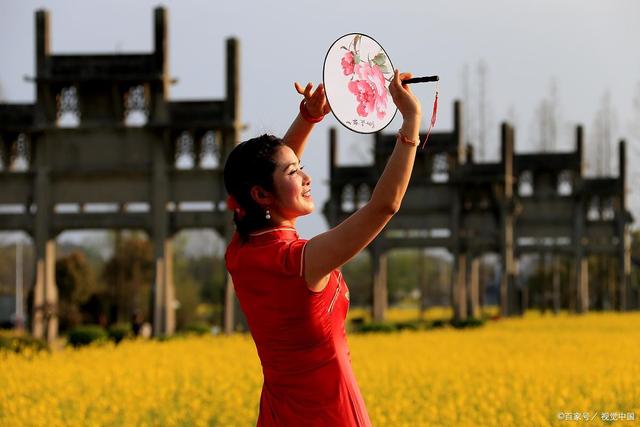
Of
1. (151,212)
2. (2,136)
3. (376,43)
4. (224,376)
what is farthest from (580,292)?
(376,43)

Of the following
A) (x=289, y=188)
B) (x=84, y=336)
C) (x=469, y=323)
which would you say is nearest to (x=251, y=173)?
(x=289, y=188)

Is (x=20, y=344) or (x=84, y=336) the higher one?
(x=20, y=344)

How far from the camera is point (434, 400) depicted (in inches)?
332

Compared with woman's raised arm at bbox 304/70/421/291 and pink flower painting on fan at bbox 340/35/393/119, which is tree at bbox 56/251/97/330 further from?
woman's raised arm at bbox 304/70/421/291

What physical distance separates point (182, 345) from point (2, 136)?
866cm

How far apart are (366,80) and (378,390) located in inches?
242

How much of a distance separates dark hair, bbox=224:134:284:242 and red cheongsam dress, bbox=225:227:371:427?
61 mm

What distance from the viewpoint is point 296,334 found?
10.9 feet

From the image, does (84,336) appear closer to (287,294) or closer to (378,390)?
(378,390)

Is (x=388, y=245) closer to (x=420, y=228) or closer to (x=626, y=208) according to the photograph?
(x=420, y=228)

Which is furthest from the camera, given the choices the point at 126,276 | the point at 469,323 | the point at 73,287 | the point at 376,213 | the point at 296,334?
the point at 126,276

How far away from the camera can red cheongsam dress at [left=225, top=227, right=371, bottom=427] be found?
3.28 m

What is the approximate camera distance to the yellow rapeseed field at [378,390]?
7.86 m

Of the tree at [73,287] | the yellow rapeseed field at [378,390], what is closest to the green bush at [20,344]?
the yellow rapeseed field at [378,390]
